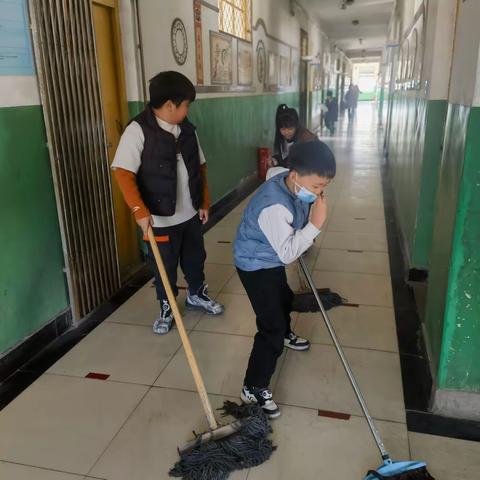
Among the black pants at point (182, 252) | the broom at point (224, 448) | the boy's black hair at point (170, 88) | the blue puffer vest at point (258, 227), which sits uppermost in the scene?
the boy's black hair at point (170, 88)

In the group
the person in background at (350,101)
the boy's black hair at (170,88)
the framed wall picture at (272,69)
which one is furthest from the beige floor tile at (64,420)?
the person in background at (350,101)

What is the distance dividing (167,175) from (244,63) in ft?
13.7

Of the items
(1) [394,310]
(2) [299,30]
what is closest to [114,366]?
(1) [394,310]

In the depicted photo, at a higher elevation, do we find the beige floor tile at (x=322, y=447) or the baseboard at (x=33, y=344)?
the baseboard at (x=33, y=344)

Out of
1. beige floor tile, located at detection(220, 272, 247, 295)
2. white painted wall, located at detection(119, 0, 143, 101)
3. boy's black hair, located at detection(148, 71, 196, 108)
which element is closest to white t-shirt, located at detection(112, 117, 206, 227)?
boy's black hair, located at detection(148, 71, 196, 108)

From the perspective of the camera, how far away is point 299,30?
10234 millimetres

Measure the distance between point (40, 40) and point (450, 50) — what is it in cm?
234

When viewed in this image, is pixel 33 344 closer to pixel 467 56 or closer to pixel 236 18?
pixel 467 56

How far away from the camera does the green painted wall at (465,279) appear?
1.68 meters

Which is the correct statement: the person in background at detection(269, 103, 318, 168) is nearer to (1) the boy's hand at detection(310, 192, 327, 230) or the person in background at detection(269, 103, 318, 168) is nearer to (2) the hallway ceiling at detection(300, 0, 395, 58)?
(1) the boy's hand at detection(310, 192, 327, 230)

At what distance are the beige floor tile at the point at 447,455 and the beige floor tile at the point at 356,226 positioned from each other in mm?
2773

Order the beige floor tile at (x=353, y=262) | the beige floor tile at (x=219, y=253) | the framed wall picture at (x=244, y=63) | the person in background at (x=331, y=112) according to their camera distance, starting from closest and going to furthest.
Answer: the beige floor tile at (x=353, y=262)
the beige floor tile at (x=219, y=253)
the framed wall picture at (x=244, y=63)
the person in background at (x=331, y=112)

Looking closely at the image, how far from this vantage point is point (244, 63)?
6145mm

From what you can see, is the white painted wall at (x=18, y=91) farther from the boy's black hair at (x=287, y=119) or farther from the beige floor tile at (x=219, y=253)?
the beige floor tile at (x=219, y=253)
